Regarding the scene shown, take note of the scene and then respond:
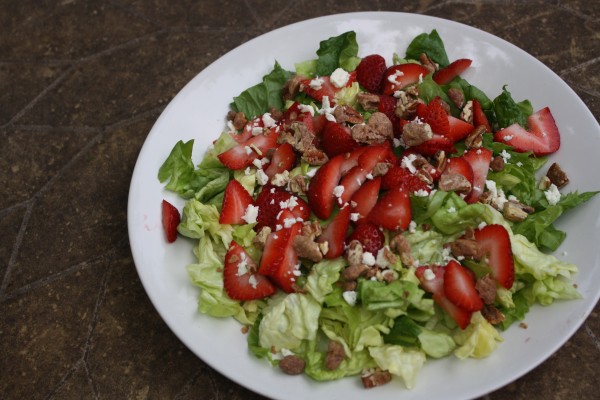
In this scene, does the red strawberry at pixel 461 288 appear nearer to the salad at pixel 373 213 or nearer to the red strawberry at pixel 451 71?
the salad at pixel 373 213

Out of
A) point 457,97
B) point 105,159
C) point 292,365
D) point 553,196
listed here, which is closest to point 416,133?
point 457,97

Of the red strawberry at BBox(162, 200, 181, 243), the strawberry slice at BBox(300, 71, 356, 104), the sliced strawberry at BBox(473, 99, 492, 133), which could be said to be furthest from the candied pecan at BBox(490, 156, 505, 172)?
the red strawberry at BBox(162, 200, 181, 243)

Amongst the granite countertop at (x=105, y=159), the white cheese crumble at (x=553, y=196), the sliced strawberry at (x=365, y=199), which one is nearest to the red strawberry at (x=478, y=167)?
the white cheese crumble at (x=553, y=196)

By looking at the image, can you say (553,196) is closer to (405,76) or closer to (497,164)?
(497,164)

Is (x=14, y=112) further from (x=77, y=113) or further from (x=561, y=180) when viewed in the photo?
(x=561, y=180)

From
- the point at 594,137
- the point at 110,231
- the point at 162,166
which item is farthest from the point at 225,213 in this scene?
the point at 594,137
